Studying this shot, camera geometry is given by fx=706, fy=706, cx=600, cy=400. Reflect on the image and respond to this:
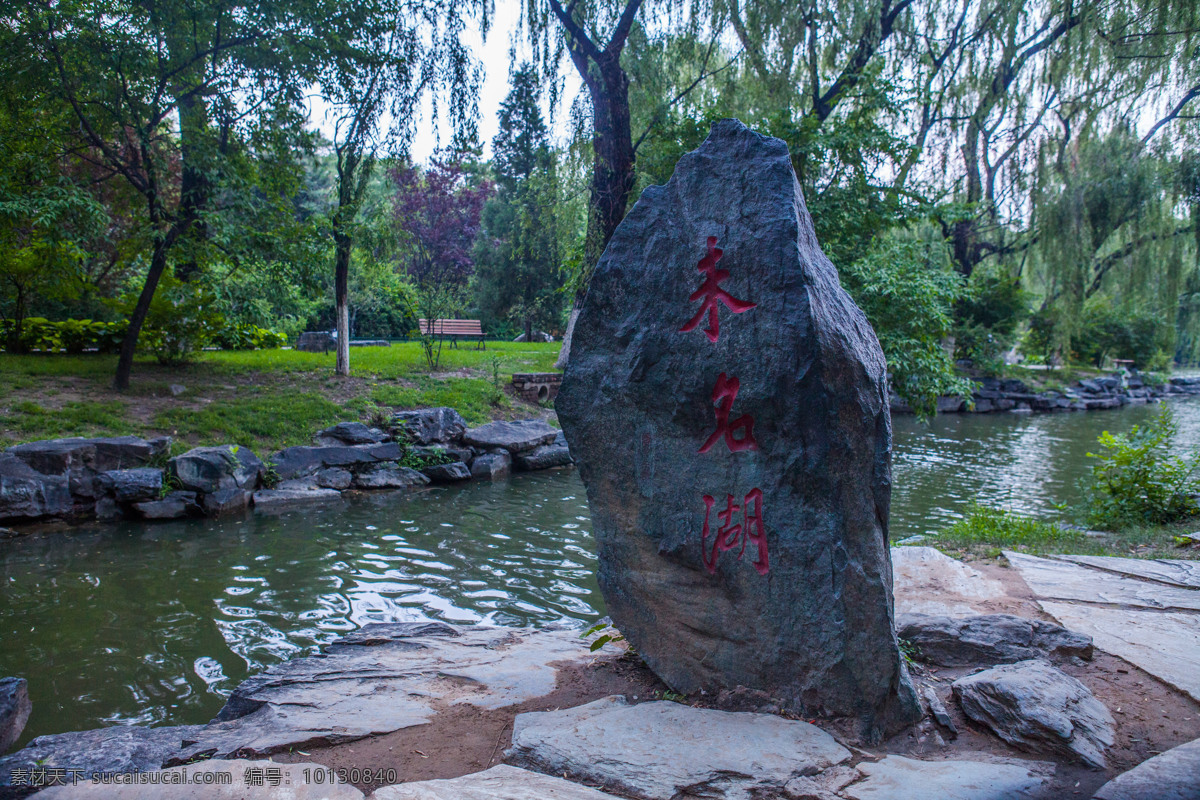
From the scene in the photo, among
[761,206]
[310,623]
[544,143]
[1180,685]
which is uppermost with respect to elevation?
[544,143]

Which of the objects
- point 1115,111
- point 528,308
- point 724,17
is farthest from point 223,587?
point 1115,111

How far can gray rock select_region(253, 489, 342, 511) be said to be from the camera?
7.00 metres

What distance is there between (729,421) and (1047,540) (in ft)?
13.1

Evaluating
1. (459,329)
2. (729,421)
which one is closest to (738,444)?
(729,421)

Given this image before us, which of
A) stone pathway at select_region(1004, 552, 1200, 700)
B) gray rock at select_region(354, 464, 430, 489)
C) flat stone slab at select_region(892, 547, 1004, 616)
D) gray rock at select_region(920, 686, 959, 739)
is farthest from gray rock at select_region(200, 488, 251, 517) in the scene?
stone pathway at select_region(1004, 552, 1200, 700)

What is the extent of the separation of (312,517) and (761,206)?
570cm

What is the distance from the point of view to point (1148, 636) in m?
3.15

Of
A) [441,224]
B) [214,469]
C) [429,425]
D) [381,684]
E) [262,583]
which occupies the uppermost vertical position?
[441,224]

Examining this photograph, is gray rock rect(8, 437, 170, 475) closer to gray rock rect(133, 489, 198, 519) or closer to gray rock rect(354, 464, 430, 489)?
gray rock rect(133, 489, 198, 519)

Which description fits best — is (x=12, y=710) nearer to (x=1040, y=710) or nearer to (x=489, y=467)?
(x=1040, y=710)

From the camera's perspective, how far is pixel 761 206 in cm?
256

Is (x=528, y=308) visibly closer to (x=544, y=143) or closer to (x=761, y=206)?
(x=544, y=143)

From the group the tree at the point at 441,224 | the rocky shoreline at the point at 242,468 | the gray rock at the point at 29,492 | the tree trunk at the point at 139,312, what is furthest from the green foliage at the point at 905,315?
the tree at the point at 441,224

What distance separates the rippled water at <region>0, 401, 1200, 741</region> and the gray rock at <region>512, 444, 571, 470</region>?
81 cm
